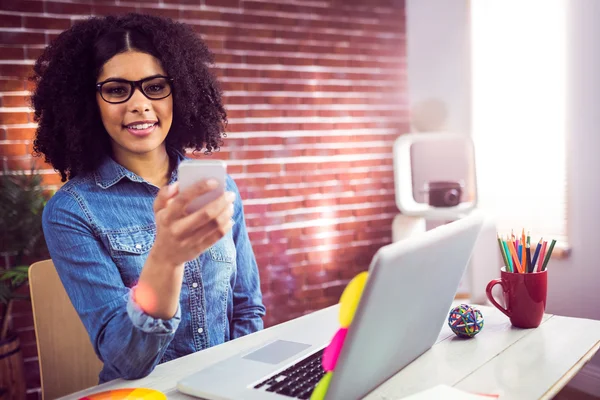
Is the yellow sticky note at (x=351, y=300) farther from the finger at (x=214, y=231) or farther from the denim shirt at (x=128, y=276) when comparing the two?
the denim shirt at (x=128, y=276)

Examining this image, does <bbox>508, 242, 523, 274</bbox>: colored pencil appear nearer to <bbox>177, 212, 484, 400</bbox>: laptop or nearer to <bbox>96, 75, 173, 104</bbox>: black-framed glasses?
<bbox>177, 212, 484, 400</bbox>: laptop

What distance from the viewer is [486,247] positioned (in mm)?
2584

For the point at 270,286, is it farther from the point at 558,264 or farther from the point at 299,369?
the point at 299,369

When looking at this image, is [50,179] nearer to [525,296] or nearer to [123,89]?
[123,89]

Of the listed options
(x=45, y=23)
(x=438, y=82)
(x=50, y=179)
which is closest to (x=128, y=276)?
(x=50, y=179)

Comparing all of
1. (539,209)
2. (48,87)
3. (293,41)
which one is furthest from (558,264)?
(48,87)

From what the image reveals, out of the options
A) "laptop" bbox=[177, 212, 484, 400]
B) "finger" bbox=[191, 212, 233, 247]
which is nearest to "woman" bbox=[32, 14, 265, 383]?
"laptop" bbox=[177, 212, 484, 400]

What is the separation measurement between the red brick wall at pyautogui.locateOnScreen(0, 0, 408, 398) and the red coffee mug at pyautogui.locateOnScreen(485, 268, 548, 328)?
210 cm

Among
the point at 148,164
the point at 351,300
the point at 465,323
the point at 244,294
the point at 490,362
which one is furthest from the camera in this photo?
the point at 244,294

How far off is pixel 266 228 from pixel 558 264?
1551 millimetres

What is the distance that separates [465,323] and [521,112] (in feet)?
6.96

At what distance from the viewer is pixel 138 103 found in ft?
4.24

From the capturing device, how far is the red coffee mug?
1.24m

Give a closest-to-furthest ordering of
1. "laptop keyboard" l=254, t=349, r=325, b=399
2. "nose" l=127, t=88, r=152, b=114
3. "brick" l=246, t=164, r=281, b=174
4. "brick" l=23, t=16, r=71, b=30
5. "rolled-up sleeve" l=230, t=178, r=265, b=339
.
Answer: "laptop keyboard" l=254, t=349, r=325, b=399 < "nose" l=127, t=88, r=152, b=114 < "rolled-up sleeve" l=230, t=178, r=265, b=339 < "brick" l=23, t=16, r=71, b=30 < "brick" l=246, t=164, r=281, b=174
